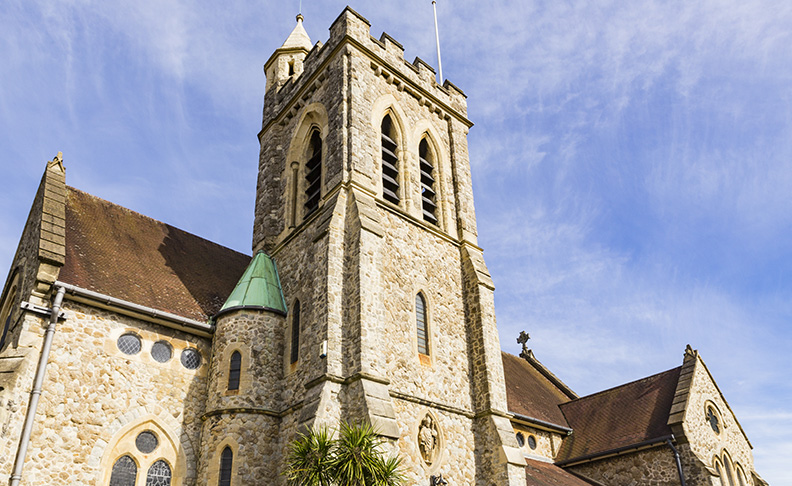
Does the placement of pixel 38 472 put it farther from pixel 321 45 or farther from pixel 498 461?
pixel 321 45

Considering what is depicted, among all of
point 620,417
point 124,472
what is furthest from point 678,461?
point 124,472

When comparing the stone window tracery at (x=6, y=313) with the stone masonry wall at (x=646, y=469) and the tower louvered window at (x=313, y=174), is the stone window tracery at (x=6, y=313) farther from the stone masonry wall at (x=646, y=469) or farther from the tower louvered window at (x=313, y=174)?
the stone masonry wall at (x=646, y=469)

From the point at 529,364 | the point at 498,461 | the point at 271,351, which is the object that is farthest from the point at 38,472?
the point at 529,364

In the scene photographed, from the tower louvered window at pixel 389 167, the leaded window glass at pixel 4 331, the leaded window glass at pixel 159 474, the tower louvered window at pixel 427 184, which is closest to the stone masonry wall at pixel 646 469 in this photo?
the tower louvered window at pixel 427 184

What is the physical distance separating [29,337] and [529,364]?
2245 cm

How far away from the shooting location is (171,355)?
16422 mm

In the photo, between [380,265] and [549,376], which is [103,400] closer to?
[380,265]

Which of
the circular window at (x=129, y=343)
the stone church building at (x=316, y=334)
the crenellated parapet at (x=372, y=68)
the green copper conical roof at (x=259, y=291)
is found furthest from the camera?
the crenellated parapet at (x=372, y=68)

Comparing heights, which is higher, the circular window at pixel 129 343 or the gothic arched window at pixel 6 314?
the gothic arched window at pixel 6 314

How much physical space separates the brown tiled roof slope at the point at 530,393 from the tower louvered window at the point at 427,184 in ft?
24.5

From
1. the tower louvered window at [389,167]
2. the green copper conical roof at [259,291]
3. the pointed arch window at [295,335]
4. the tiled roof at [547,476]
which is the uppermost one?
the tower louvered window at [389,167]

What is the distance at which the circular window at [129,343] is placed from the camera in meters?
15.6

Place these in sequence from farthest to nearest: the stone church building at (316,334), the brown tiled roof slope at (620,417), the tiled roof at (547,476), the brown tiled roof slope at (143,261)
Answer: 1. the brown tiled roof slope at (620,417)
2. the tiled roof at (547,476)
3. the brown tiled roof slope at (143,261)
4. the stone church building at (316,334)

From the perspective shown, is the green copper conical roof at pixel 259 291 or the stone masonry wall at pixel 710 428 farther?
the stone masonry wall at pixel 710 428
